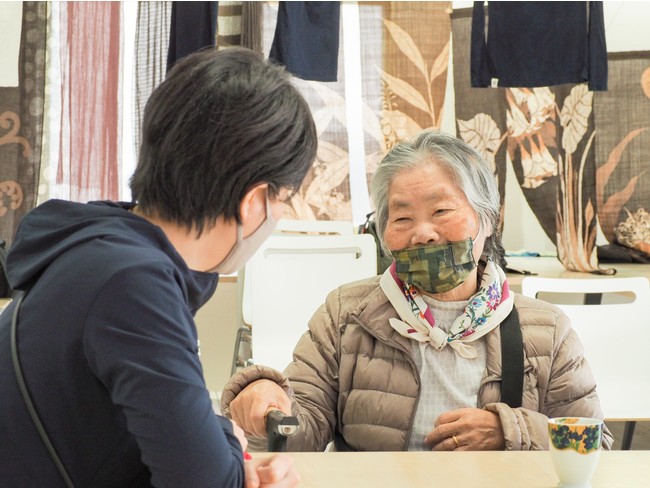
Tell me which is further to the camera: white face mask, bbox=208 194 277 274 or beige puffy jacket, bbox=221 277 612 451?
beige puffy jacket, bbox=221 277 612 451

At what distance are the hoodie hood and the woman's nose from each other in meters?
1.02

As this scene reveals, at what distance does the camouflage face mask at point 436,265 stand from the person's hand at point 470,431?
0.32 metres

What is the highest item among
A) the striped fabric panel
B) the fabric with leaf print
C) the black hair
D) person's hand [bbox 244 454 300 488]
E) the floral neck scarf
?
the striped fabric panel

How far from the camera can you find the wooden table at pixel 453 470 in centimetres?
132

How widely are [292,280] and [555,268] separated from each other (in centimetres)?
186

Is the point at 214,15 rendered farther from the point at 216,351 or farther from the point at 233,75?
the point at 233,75

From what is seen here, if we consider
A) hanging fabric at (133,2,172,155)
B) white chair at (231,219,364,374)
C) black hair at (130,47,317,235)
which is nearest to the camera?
black hair at (130,47,317,235)

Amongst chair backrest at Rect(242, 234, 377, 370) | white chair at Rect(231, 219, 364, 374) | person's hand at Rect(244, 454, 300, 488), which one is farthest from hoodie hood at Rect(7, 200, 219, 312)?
white chair at Rect(231, 219, 364, 374)

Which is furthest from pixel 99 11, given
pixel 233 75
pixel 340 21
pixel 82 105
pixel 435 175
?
pixel 233 75

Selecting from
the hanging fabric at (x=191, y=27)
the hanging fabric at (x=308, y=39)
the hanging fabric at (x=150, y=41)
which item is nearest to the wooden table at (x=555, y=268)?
the hanging fabric at (x=308, y=39)

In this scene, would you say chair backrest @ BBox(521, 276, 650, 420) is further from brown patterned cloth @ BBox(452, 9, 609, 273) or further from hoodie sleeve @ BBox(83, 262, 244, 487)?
hoodie sleeve @ BBox(83, 262, 244, 487)

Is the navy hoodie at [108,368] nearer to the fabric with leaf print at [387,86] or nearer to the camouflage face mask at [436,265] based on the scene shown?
the camouflage face mask at [436,265]

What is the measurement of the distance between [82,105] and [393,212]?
2815 mm

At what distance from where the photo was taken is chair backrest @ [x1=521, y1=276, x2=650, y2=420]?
2.80m
